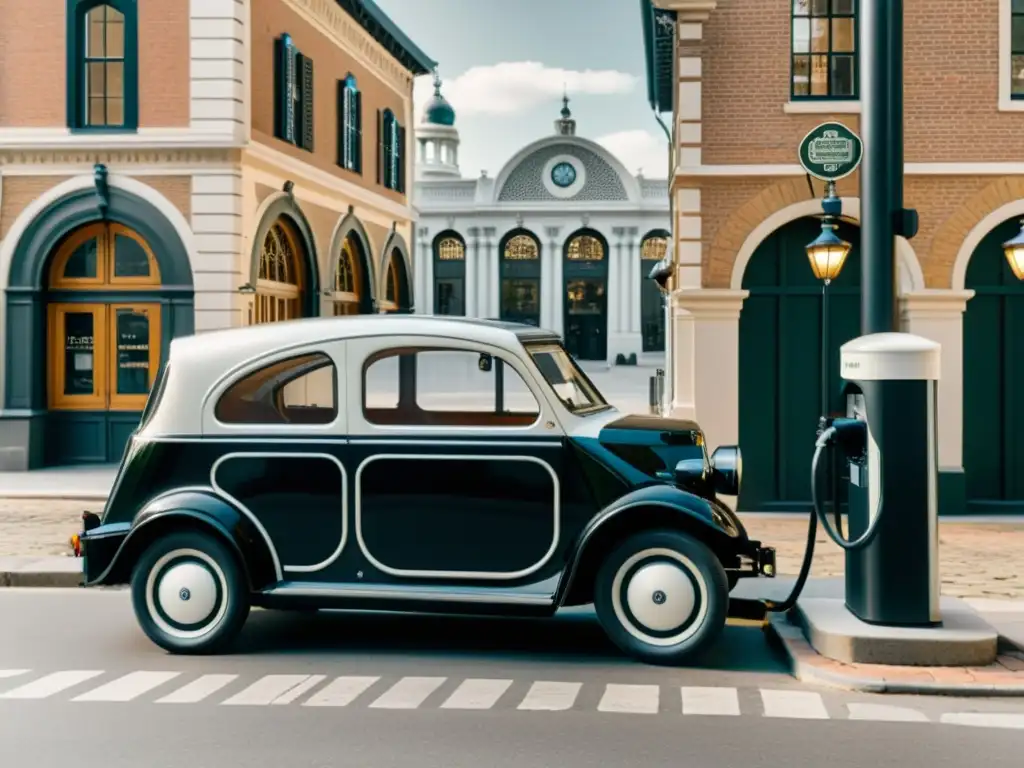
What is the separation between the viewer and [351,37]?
2547cm

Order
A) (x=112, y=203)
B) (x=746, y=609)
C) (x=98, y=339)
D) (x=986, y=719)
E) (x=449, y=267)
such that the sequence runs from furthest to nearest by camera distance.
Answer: (x=449, y=267)
(x=98, y=339)
(x=112, y=203)
(x=746, y=609)
(x=986, y=719)

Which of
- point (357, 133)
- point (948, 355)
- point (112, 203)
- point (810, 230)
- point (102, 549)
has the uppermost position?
point (357, 133)

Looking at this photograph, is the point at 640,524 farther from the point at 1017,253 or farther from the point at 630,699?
the point at 1017,253

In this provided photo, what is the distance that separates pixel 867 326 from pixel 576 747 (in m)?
3.30

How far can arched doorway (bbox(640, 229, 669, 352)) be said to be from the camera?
66.7m

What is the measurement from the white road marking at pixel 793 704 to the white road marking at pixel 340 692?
197 cm

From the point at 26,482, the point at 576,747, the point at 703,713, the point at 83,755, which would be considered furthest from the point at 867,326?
the point at 26,482

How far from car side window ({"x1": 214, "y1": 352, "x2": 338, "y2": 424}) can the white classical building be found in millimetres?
58953

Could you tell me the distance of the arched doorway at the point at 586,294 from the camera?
222 feet

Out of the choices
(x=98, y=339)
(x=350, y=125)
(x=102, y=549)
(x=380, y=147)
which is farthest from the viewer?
(x=380, y=147)

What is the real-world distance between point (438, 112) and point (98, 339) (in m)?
69.1

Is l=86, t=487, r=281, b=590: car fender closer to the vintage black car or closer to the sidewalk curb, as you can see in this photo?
the vintage black car

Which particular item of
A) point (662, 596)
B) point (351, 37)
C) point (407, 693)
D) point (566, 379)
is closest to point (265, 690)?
point (407, 693)

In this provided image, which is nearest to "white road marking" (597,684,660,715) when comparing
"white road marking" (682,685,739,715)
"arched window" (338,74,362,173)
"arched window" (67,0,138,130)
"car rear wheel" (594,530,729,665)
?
"white road marking" (682,685,739,715)
